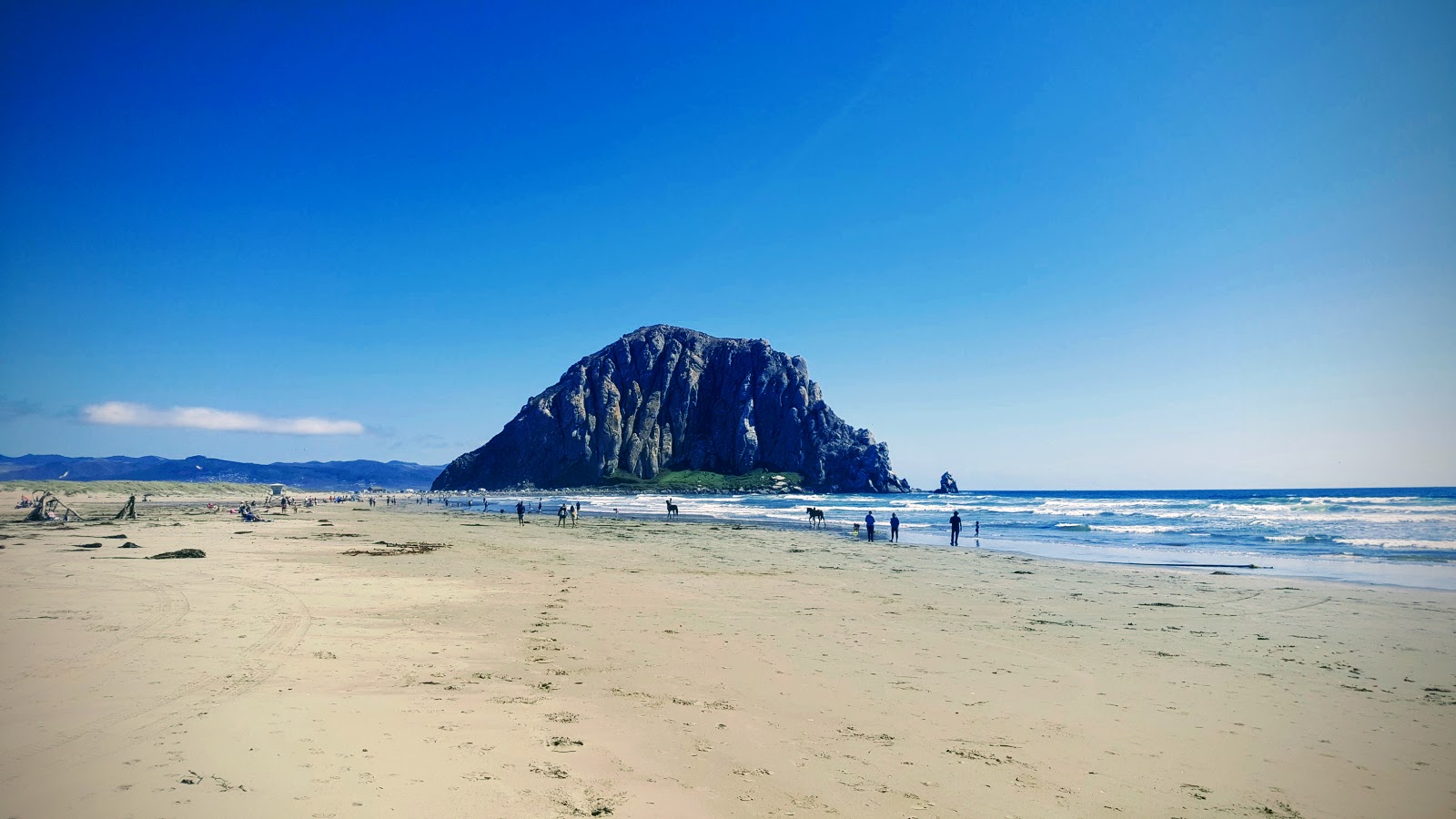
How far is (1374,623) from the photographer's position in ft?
47.3

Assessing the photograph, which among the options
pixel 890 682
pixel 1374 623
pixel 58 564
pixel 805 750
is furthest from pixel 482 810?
pixel 58 564

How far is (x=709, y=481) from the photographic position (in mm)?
170625

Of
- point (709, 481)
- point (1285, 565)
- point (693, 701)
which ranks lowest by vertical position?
point (709, 481)

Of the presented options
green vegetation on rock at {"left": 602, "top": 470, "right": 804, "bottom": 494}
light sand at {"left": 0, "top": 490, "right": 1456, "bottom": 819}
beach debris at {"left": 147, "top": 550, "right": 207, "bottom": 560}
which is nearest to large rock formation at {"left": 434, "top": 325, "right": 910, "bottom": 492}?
green vegetation on rock at {"left": 602, "top": 470, "right": 804, "bottom": 494}

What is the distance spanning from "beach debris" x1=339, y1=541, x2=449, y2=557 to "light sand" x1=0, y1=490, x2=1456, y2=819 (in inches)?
255

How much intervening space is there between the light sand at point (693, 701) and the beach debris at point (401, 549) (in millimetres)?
6465

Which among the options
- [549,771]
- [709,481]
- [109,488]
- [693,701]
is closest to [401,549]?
[693,701]

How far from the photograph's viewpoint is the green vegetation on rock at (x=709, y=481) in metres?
164

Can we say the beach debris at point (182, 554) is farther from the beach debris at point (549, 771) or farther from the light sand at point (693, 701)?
the beach debris at point (549, 771)

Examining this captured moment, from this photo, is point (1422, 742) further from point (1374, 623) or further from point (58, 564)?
point (58, 564)

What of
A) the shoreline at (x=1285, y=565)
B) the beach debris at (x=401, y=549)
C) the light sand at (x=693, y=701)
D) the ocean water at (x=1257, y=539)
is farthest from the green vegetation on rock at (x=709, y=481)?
the light sand at (x=693, y=701)

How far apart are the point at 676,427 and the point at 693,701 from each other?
178 metres

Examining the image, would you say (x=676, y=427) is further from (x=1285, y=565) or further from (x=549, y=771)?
(x=549, y=771)

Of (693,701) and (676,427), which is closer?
(693,701)
